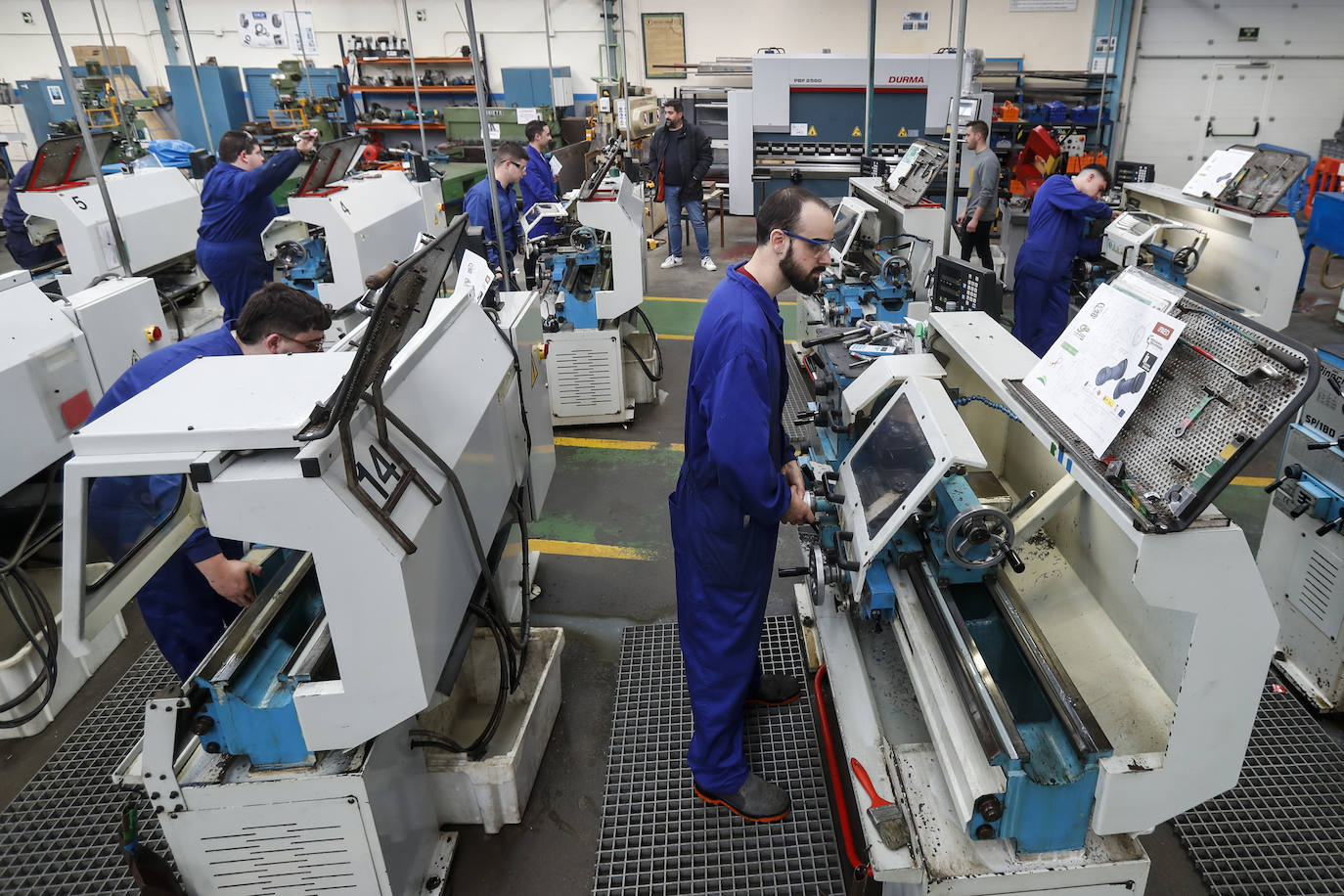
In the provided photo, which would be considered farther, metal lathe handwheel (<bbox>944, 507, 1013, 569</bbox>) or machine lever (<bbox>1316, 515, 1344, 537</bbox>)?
machine lever (<bbox>1316, 515, 1344, 537</bbox>)

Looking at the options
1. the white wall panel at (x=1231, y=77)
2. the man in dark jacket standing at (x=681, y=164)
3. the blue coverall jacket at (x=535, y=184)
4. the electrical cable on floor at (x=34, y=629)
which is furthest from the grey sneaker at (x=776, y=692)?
the white wall panel at (x=1231, y=77)

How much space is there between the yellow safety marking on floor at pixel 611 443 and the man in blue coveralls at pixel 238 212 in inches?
73.7

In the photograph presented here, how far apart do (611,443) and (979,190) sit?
3625 mm

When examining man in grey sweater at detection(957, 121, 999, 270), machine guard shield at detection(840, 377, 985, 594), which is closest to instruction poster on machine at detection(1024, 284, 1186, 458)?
machine guard shield at detection(840, 377, 985, 594)

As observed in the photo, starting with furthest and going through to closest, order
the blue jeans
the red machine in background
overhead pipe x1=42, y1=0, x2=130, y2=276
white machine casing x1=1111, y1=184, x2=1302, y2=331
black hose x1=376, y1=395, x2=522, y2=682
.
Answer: the red machine in background → the blue jeans → white machine casing x1=1111, y1=184, x2=1302, y2=331 → overhead pipe x1=42, y1=0, x2=130, y2=276 → black hose x1=376, y1=395, x2=522, y2=682

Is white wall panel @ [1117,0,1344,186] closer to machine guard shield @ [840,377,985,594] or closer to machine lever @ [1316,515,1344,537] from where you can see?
machine lever @ [1316,515,1344,537]

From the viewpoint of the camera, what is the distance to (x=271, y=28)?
35.4 ft

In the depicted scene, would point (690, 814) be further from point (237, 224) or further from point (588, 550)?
point (237, 224)

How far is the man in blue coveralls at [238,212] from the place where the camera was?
171 inches

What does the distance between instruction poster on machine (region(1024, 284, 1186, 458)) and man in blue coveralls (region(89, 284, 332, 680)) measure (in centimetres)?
171

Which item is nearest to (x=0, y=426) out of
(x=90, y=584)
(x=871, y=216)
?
(x=90, y=584)

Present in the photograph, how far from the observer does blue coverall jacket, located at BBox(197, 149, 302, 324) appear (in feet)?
14.2

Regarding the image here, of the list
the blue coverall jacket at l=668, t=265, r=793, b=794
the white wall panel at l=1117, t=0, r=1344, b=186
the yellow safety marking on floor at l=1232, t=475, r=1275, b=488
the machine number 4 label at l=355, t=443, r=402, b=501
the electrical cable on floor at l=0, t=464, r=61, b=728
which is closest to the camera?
the machine number 4 label at l=355, t=443, r=402, b=501

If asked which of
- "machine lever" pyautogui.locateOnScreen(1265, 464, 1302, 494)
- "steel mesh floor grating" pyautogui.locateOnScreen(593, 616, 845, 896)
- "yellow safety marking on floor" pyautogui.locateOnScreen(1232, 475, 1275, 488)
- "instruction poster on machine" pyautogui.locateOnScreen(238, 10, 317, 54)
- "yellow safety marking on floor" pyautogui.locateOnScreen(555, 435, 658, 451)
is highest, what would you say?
"instruction poster on machine" pyautogui.locateOnScreen(238, 10, 317, 54)
